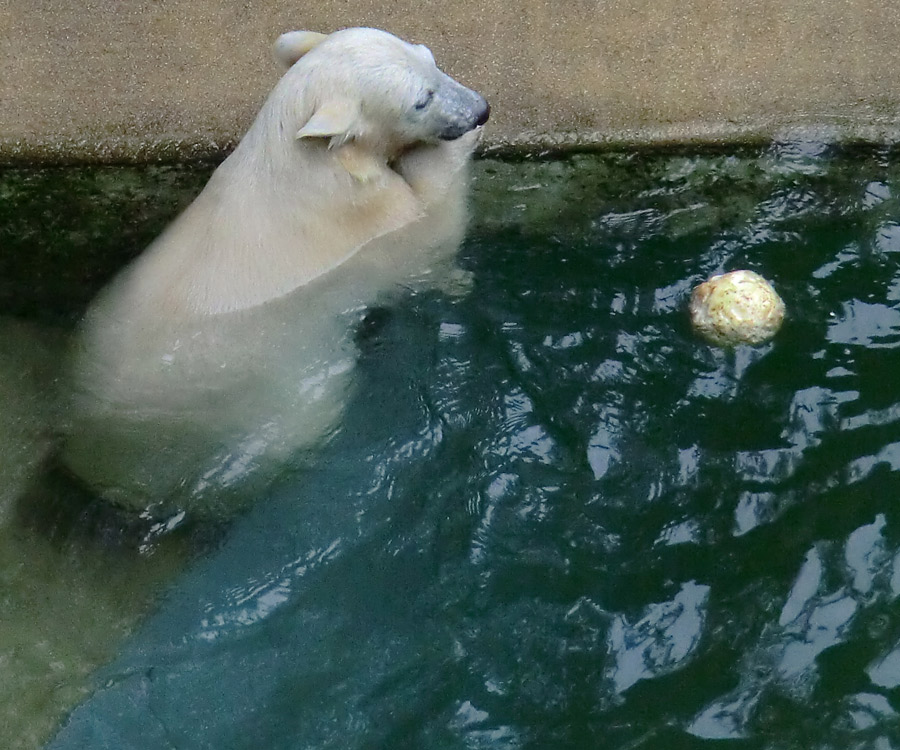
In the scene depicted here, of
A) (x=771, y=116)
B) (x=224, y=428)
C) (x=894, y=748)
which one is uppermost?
(x=771, y=116)

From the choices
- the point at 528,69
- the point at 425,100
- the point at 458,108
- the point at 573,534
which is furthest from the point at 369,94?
the point at 573,534

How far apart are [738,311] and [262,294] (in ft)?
4.69

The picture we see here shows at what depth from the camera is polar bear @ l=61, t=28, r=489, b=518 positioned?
2945 millimetres

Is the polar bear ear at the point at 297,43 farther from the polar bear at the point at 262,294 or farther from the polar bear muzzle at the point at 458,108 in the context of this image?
the polar bear muzzle at the point at 458,108

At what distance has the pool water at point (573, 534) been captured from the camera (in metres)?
2.77

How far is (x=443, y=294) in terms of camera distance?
11.2 ft

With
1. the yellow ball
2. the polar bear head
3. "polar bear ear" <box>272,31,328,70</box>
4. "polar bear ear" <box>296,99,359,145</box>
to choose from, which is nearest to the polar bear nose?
the polar bear head

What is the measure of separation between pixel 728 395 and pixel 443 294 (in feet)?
3.18

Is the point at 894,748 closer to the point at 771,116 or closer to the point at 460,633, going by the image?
the point at 460,633

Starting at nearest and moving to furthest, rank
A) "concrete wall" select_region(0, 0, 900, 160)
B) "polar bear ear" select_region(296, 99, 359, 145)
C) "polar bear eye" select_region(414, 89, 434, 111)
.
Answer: "polar bear ear" select_region(296, 99, 359, 145)
"polar bear eye" select_region(414, 89, 434, 111)
"concrete wall" select_region(0, 0, 900, 160)

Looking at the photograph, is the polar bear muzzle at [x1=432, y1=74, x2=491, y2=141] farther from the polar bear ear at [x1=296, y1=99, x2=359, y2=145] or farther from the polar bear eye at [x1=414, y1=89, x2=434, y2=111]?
the polar bear ear at [x1=296, y1=99, x2=359, y2=145]

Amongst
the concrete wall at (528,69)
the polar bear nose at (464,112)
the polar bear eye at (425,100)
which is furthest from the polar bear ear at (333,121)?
the concrete wall at (528,69)

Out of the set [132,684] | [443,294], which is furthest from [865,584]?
[132,684]

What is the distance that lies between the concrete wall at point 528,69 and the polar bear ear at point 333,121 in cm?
83
